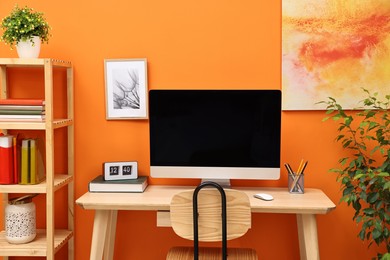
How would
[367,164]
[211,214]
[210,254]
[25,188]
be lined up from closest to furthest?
[211,214], [210,254], [25,188], [367,164]

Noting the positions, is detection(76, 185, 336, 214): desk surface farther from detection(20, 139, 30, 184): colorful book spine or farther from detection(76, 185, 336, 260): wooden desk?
detection(20, 139, 30, 184): colorful book spine

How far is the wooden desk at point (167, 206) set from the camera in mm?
2348

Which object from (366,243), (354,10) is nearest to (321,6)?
(354,10)

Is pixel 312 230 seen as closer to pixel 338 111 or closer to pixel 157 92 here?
pixel 338 111

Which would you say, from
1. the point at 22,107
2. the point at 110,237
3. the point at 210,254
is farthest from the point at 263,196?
the point at 22,107

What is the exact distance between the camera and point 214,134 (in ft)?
8.61

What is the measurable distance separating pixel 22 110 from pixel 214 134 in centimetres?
107

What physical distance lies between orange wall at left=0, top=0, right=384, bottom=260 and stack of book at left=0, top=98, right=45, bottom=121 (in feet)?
1.19

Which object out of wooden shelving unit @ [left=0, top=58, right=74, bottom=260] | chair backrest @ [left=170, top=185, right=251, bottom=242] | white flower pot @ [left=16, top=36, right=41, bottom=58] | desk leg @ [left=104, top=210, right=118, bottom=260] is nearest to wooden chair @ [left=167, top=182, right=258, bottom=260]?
chair backrest @ [left=170, top=185, right=251, bottom=242]

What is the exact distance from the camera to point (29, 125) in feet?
8.23

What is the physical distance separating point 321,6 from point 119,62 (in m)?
1.25

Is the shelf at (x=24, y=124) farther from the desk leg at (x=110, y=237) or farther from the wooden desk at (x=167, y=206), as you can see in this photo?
the desk leg at (x=110, y=237)

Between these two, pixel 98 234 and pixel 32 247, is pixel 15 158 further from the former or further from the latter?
pixel 98 234

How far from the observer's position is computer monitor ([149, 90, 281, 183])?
260cm
